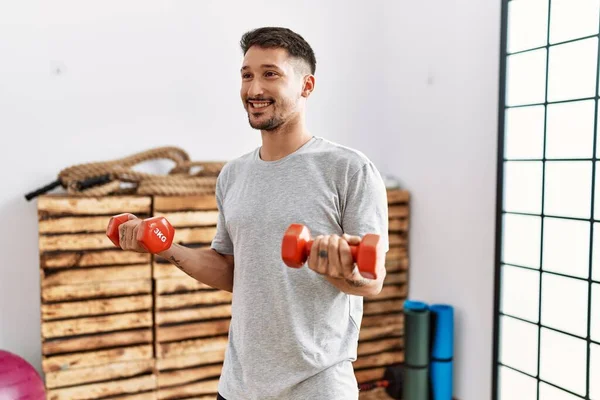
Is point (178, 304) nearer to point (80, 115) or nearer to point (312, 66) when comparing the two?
point (80, 115)

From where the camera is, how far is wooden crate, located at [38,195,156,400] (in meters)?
2.42

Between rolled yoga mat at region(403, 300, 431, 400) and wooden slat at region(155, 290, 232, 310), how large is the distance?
0.91 m

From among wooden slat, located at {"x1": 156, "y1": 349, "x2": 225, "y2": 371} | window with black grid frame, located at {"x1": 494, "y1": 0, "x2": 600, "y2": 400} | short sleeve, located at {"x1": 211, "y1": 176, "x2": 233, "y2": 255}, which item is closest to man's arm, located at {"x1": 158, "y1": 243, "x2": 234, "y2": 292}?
short sleeve, located at {"x1": 211, "y1": 176, "x2": 233, "y2": 255}

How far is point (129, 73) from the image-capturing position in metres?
2.81

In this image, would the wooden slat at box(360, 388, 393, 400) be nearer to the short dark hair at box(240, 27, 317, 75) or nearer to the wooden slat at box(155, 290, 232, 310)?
the wooden slat at box(155, 290, 232, 310)

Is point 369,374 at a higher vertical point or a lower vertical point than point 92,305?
lower

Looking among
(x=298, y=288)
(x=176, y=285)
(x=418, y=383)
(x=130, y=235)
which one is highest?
(x=130, y=235)

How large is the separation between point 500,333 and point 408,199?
2.88 feet

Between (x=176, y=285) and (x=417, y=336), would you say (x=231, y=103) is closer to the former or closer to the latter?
(x=176, y=285)

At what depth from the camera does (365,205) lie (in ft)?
3.96

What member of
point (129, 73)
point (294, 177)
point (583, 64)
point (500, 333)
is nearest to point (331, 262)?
point (294, 177)

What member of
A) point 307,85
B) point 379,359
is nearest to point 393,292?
point 379,359

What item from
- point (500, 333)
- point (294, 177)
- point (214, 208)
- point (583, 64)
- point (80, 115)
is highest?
point (583, 64)

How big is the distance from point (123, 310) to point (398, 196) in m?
1.55
